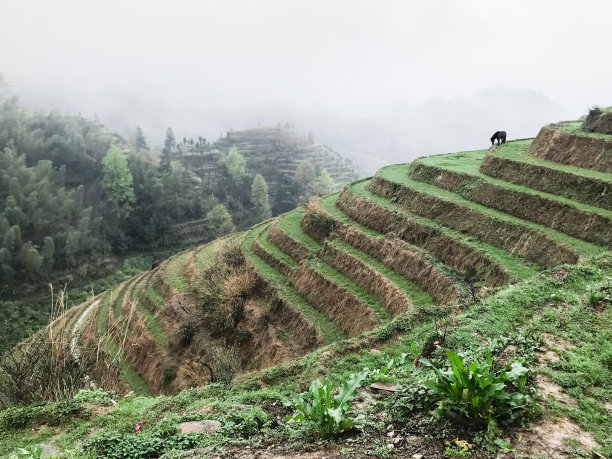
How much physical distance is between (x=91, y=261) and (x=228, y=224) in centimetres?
2181

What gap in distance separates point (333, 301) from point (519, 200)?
9.46 m

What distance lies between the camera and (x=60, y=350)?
Result: 10.9 meters

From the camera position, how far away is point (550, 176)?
1858 cm

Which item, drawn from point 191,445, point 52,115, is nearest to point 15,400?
point 191,445

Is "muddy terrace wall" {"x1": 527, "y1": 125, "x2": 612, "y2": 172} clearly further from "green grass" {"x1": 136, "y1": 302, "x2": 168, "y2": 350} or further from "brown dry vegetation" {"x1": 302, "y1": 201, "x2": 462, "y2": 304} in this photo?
"green grass" {"x1": 136, "y1": 302, "x2": 168, "y2": 350}

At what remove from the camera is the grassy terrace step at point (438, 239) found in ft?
50.8

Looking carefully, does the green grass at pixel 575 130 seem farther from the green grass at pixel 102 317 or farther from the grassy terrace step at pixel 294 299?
the green grass at pixel 102 317

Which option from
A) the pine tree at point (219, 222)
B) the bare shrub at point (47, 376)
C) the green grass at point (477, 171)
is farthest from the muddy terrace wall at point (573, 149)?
the pine tree at point (219, 222)

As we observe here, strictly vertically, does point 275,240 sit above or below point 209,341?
above

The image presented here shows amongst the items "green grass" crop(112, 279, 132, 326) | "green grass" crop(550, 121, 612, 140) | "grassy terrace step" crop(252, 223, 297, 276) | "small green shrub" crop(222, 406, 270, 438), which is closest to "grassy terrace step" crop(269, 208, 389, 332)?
"grassy terrace step" crop(252, 223, 297, 276)

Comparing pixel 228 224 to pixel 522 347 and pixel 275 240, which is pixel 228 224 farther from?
pixel 522 347

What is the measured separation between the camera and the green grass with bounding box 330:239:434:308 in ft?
54.2

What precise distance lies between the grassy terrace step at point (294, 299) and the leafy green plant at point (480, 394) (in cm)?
1254

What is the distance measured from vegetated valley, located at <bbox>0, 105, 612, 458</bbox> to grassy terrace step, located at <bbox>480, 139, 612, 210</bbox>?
0.08m
